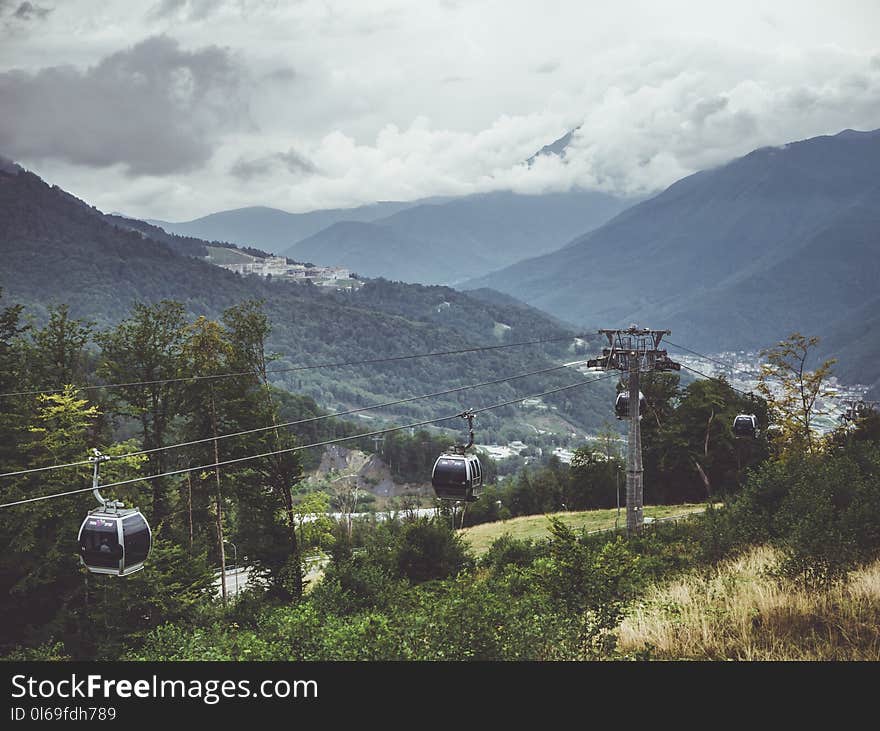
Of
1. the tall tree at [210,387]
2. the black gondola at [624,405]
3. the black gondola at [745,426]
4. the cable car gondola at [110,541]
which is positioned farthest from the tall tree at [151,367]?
the black gondola at [745,426]

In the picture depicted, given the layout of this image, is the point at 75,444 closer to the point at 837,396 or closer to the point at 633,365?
the point at 633,365

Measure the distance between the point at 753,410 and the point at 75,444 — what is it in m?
38.3

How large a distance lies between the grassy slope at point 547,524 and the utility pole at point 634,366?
40.9ft

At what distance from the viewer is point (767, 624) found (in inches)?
286

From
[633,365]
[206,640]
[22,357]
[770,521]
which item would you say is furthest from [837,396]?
[22,357]

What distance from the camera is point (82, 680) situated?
5.68 m

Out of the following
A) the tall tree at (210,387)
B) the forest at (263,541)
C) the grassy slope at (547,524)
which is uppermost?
the tall tree at (210,387)

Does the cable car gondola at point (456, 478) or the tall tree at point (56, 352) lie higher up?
the tall tree at point (56, 352)

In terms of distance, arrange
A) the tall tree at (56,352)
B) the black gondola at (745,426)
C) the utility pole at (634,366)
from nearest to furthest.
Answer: the utility pole at (634,366) → the tall tree at (56,352) → the black gondola at (745,426)

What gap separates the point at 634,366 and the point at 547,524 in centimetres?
1787

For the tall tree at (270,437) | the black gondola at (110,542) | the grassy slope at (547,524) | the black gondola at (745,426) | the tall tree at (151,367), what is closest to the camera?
the black gondola at (110,542)

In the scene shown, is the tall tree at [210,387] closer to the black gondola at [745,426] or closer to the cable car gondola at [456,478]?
the cable car gondola at [456,478]

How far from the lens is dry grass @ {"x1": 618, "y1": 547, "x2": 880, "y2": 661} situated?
670 centimetres

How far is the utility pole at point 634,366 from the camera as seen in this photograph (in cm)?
2127
